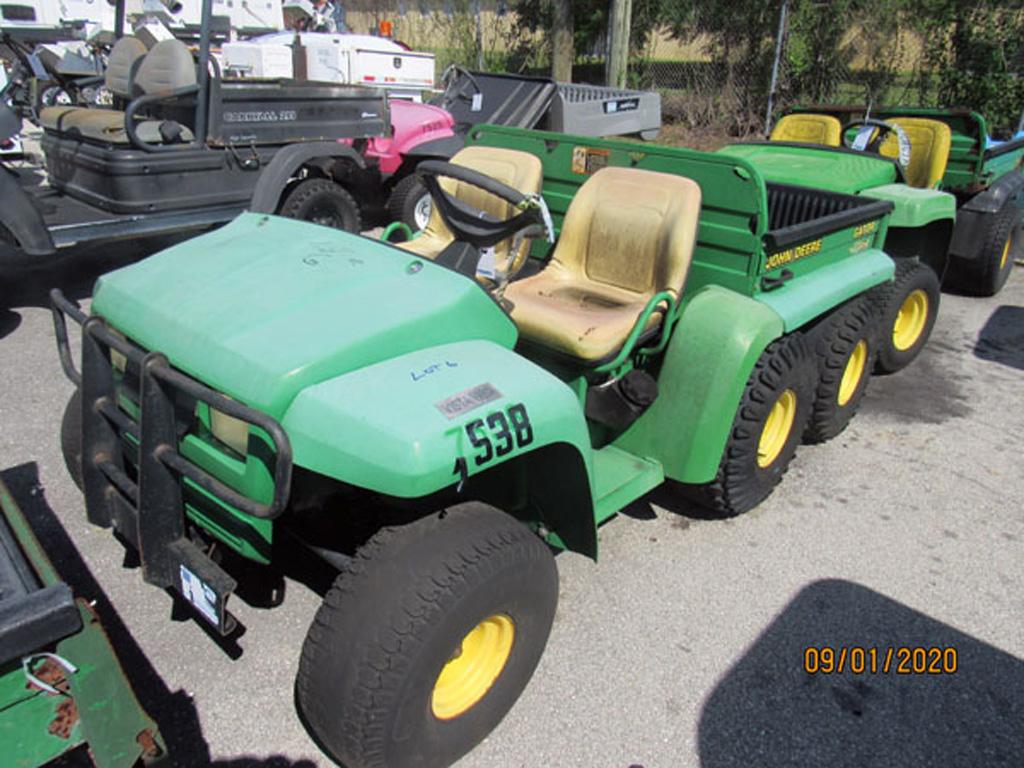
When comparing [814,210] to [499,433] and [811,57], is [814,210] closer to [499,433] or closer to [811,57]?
[499,433]

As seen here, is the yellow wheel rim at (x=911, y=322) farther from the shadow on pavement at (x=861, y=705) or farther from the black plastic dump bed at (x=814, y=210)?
the shadow on pavement at (x=861, y=705)

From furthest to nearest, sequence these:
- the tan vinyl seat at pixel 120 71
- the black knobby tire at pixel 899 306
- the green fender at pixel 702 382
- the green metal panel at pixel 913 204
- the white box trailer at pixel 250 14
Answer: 1. the white box trailer at pixel 250 14
2. the tan vinyl seat at pixel 120 71
3. the green metal panel at pixel 913 204
4. the black knobby tire at pixel 899 306
5. the green fender at pixel 702 382

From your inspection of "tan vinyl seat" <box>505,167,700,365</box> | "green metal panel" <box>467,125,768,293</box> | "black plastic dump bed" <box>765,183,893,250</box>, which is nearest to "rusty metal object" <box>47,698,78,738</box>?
"tan vinyl seat" <box>505,167,700,365</box>

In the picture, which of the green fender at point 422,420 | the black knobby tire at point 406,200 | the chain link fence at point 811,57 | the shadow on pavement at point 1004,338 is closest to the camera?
the green fender at point 422,420

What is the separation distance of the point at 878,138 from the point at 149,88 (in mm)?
5287

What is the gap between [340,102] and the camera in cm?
626

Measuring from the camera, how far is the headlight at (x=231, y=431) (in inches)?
76.4

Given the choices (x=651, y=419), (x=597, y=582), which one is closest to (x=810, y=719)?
(x=597, y=582)

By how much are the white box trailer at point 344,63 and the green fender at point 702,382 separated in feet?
24.2

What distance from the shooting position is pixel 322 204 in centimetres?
602

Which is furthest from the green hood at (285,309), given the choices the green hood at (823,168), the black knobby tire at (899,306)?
the green hood at (823,168)

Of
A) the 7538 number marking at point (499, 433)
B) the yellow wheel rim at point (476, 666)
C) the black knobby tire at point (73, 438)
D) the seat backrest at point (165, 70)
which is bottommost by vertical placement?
the yellow wheel rim at point (476, 666)

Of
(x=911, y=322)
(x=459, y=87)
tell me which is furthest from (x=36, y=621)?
(x=459, y=87)

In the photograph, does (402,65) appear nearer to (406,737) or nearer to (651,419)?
(651,419)
